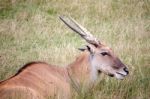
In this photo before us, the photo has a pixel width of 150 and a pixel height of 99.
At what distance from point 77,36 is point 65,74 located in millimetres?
4239

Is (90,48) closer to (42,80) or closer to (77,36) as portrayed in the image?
(42,80)

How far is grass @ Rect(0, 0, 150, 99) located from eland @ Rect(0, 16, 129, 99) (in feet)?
0.78

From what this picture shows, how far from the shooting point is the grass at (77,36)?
7932 millimetres

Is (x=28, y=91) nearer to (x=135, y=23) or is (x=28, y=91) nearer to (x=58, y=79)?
(x=58, y=79)

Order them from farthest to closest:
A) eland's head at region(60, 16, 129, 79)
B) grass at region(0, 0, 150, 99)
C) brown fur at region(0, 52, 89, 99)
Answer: grass at region(0, 0, 150, 99) → eland's head at region(60, 16, 129, 79) → brown fur at region(0, 52, 89, 99)

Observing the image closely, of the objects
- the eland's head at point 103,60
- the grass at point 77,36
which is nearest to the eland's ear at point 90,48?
the eland's head at point 103,60

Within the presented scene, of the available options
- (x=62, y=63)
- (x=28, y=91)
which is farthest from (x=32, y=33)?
(x=28, y=91)

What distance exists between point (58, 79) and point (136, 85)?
1.20 metres

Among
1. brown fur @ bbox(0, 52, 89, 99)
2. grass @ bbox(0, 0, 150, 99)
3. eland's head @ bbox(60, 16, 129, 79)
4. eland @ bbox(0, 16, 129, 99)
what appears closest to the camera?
brown fur @ bbox(0, 52, 89, 99)

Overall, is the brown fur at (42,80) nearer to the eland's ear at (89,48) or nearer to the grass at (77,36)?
the eland's ear at (89,48)

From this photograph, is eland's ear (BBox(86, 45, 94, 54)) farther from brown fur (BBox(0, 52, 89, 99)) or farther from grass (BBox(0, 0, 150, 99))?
grass (BBox(0, 0, 150, 99))

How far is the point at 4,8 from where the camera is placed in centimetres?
1355

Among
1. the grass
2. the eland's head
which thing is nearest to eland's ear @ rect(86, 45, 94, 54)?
the eland's head

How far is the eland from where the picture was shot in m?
6.61
